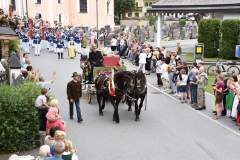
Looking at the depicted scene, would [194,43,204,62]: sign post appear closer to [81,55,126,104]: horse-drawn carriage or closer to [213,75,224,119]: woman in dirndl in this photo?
[81,55,126,104]: horse-drawn carriage

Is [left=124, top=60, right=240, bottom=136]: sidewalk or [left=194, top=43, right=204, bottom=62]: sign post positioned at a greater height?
[left=194, top=43, right=204, bottom=62]: sign post

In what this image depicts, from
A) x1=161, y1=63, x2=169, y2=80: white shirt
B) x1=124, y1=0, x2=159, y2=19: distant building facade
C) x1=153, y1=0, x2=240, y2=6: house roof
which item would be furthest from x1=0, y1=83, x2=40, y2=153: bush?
x1=124, y1=0, x2=159, y2=19: distant building facade

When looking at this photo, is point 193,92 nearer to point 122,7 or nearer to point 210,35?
point 210,35

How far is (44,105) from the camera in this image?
14.9 metres

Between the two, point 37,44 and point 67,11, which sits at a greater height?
point 67,11

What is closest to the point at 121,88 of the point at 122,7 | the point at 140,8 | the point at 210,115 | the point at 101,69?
the point at 101,69

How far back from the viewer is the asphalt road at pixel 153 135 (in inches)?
566

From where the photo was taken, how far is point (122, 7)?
99250 mm

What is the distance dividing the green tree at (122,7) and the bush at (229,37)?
63.7 m

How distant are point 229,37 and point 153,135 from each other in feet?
66.8

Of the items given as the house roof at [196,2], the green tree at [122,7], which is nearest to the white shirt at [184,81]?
the house roof at [196,2]

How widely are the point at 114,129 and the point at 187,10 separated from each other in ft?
75.9

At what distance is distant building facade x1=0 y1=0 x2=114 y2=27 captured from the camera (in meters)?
73.3

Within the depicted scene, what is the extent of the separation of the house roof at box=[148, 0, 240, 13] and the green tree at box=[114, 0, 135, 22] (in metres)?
59.0
